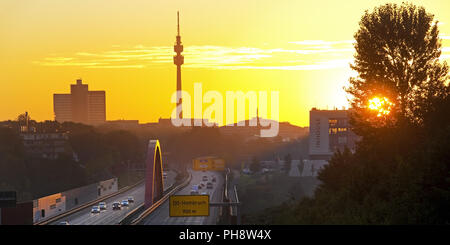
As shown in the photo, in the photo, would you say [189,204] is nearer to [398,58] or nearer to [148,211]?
[398,58]

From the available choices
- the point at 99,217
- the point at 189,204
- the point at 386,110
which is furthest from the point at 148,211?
the point at 386,110

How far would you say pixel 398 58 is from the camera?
66688mm

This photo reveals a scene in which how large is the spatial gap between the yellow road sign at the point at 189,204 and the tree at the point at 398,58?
1529 centimetres

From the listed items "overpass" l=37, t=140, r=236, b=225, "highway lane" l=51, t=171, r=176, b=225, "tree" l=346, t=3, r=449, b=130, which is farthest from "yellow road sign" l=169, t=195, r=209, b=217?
"highway lane" l=51, t=171, r=176, b=225

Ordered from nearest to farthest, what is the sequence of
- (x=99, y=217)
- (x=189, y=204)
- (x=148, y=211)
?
1. (x=189, y=204)
2. (x=148, y=211)
3. (x=99, y=217)

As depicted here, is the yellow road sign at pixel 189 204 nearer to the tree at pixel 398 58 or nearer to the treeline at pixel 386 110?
the treeline at pixel 386 110

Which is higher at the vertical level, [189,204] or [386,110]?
[386,110]

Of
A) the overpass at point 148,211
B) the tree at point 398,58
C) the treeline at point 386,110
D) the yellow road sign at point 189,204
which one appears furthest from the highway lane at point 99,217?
the tree at point 398,58

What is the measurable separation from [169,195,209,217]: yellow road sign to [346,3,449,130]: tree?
15288 millimetres

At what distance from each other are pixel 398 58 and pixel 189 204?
23.6m

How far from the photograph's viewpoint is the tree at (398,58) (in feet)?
216
